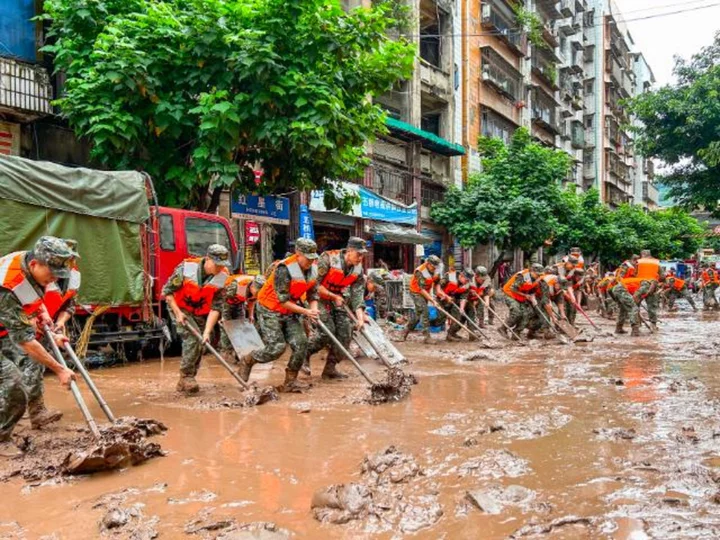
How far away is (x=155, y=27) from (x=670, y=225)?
121 ft

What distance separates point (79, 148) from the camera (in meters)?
12.3

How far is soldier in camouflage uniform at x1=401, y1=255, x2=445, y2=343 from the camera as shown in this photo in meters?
11.3

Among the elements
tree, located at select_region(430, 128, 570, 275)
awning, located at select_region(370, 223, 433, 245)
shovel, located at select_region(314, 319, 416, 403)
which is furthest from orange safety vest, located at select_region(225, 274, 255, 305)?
tree, located at select_region(430, 128, 570, 275)

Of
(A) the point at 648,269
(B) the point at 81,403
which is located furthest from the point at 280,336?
(A) the point at 648,269

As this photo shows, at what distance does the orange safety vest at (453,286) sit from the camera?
39.4 feet

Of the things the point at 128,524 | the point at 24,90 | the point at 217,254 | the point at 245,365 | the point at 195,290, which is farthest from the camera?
the point at 24,90

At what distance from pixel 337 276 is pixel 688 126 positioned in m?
12.5

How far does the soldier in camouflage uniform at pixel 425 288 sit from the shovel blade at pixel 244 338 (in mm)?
4200

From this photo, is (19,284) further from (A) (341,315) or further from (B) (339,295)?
(A) (341,315)

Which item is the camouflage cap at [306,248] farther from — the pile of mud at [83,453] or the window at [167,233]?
the window at [167,233]

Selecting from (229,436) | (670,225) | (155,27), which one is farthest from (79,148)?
(670,225)

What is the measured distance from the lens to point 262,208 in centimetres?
1437

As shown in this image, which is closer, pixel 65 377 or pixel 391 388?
pixel 65 377

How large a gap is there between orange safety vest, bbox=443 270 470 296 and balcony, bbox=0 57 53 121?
7858 mm
